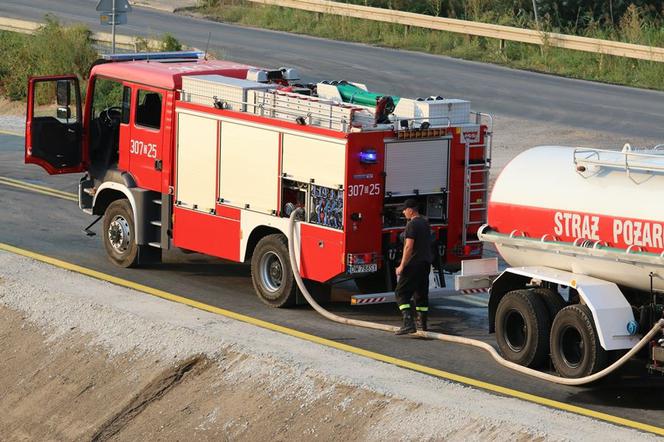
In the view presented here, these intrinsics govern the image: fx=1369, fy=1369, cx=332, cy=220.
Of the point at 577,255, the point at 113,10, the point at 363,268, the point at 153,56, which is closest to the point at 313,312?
the point at 363,268

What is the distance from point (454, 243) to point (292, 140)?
2437 mm

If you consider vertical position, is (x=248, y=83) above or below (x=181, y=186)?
above

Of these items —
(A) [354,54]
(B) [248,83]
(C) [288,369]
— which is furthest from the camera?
(A) [354,54]

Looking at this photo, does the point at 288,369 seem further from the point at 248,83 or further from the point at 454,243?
the point at 248,83

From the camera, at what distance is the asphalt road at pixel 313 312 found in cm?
1423

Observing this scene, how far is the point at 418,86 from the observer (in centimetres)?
3506

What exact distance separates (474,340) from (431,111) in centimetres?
293

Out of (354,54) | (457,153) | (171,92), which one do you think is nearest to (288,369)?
(457,153)

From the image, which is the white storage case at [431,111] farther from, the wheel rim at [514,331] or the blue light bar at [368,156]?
the wheel rim at [514,331]

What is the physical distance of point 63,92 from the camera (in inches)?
772

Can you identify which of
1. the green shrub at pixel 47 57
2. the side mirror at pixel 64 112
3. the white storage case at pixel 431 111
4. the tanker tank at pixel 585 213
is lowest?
the tanker tank at pixel 585 213

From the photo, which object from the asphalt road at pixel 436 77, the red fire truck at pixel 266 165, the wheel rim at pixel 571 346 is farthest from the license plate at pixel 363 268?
the asphalt road at pixel 436 77

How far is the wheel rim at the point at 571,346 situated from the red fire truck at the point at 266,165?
2.89 metres

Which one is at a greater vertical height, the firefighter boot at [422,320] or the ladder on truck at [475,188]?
the ladder on truck at [475,188]
